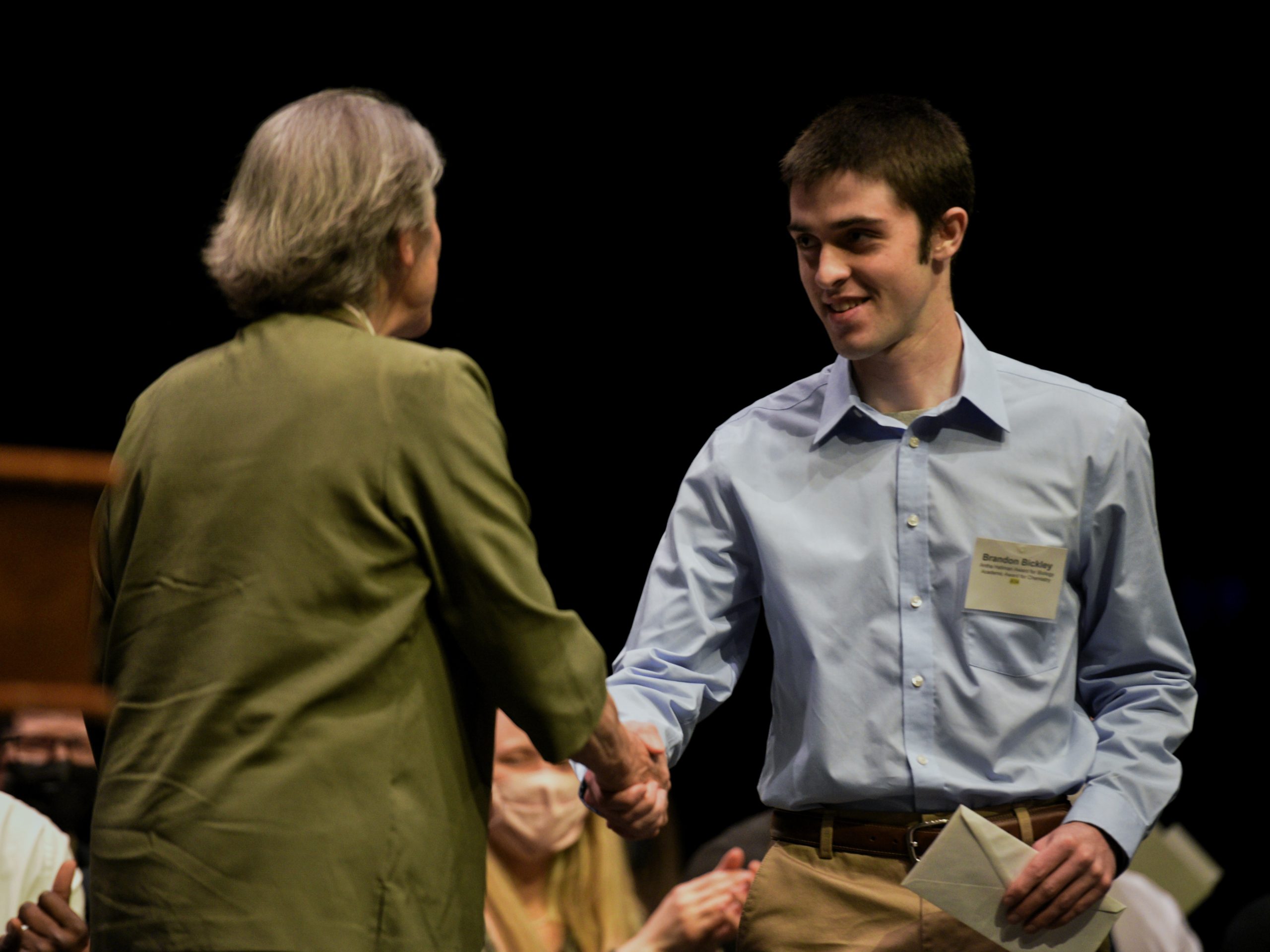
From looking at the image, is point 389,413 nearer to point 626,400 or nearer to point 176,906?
point 176,906

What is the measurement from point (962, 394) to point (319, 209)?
41.2 inches

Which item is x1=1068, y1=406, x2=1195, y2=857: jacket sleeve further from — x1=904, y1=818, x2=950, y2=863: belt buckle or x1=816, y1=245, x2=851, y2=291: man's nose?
x1=816, y1=245, x2=851, y2=291: man's nose

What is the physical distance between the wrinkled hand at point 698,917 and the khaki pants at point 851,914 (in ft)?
2.40

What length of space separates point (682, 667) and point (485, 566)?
0.75 meters

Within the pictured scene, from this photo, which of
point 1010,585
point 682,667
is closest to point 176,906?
point 682,667

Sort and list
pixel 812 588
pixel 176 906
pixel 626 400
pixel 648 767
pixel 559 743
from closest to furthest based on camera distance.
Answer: pixel 176 906, pixel 559 743, pixel 648 767, pixel 812 588, pixel 626 400

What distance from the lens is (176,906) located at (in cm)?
150

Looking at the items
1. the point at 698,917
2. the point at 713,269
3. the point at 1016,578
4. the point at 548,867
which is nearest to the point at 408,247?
the point at 1016,578

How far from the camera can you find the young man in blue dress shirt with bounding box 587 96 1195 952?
6.87 ft

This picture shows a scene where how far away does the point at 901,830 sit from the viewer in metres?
2.09

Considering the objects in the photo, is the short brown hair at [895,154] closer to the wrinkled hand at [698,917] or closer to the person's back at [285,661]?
the person's back at [285,661]

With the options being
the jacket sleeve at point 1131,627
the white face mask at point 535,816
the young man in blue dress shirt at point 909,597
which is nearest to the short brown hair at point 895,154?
the young man in blue dress shirt at point 909,597

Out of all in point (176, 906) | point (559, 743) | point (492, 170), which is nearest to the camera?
point (176, 906)

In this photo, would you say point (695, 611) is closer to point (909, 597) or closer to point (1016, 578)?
point (909, 597)
